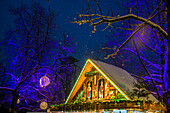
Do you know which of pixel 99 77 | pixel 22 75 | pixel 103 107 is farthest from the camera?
pixel 22 75

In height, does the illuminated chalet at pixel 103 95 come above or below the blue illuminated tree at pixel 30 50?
below

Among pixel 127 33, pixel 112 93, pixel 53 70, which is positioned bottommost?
pixel 112 93

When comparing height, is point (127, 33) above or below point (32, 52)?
above

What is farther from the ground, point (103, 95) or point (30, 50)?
point (30, 50)

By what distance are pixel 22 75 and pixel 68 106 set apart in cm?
796

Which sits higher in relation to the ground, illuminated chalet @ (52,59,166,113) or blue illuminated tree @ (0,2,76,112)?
blue illuminated tree @ (0,2,76,112)

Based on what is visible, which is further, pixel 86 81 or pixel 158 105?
pixel 86 81

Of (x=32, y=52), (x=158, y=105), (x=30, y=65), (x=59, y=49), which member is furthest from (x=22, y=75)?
(x=158, y=105)

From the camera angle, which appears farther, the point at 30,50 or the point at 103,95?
the point at 30,50

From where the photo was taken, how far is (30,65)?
18.8 m

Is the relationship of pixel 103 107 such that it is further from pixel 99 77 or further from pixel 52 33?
pixel 52 33

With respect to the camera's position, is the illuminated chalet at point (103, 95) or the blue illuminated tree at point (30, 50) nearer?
the illuminated chalet at point (103, 95)

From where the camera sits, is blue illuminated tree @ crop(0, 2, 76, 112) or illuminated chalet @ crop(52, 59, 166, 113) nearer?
illuminated chalet @ crop(52, 59, 166, 113)

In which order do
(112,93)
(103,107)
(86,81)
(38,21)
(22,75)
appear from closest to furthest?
1. (103,107)
2. (112,93)
3. (86,81)
4. (22,75)
5. (38,21)
